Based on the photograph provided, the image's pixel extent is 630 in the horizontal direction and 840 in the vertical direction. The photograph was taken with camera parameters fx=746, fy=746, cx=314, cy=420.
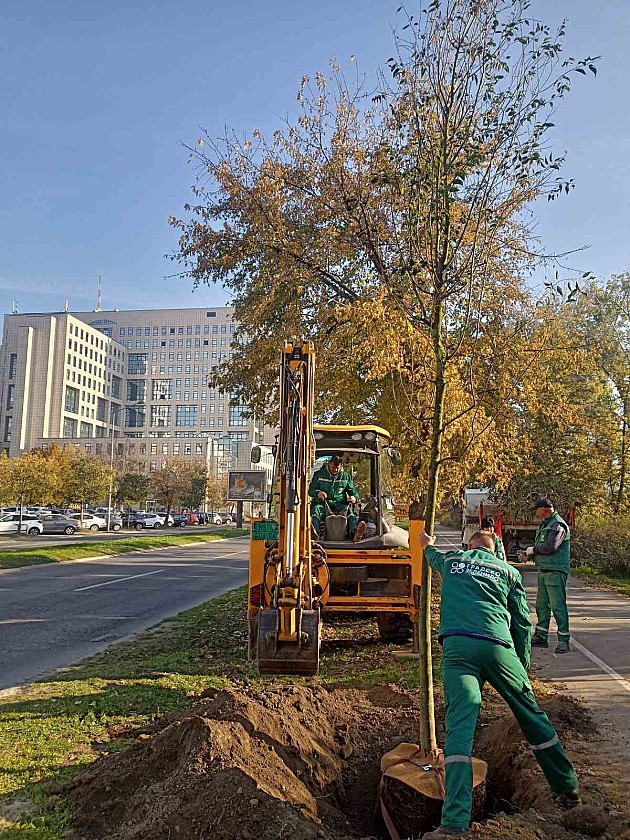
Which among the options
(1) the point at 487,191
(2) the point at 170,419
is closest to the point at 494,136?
(1) the point at 487,191

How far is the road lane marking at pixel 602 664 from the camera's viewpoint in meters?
8.24

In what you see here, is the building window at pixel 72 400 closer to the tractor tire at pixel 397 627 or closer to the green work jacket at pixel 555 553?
the tractor tire at pixel 397 627

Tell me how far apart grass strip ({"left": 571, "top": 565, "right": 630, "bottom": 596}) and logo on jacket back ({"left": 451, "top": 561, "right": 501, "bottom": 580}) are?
14.5 meters

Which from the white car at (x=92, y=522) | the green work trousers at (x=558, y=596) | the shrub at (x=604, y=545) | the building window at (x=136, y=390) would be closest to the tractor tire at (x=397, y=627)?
the green work trousers at (x=558, y=596)

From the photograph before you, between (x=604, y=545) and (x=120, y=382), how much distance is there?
126165mm

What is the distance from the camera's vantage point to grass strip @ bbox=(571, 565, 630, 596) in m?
18.6

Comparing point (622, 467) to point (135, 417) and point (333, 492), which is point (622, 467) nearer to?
point (333, 492)

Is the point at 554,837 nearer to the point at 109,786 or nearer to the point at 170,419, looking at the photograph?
the point at 109,786

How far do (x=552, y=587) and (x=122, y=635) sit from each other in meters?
6.44

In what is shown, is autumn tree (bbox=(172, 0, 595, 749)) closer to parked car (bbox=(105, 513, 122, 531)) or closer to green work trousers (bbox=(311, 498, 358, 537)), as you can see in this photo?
green work trousers (bbox=(311, 498, 358, 537))

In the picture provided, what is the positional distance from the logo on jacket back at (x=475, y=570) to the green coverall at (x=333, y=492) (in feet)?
16.8

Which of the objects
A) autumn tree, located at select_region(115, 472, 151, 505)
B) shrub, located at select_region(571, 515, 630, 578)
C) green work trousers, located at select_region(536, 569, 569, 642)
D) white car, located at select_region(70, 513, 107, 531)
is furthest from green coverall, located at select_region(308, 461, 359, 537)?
autumn tree, located at select_region(115, 472, 151, 505)

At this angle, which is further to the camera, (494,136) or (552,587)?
(552,587)

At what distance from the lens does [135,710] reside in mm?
6977
